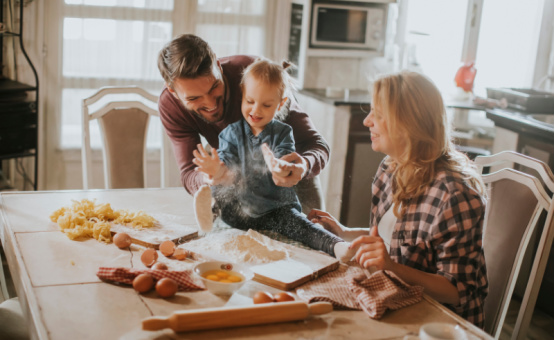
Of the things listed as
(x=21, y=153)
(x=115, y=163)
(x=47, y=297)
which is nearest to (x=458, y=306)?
(x=47, y=297)

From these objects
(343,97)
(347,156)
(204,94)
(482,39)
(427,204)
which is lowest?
(347,156)

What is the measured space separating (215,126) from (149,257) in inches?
27.4

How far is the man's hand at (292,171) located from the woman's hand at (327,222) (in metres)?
0.16

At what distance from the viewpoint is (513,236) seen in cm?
175

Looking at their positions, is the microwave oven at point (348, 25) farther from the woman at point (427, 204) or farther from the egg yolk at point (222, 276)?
the egg yolk at point (222, 276)

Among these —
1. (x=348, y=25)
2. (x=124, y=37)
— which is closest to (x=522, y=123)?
(x=348, y=25)

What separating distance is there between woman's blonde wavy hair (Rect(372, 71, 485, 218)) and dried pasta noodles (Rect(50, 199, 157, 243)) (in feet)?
2.62

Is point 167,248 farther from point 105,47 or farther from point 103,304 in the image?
point 105,47

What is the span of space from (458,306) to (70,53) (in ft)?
9.34

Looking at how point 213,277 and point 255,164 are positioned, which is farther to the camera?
point 255,164

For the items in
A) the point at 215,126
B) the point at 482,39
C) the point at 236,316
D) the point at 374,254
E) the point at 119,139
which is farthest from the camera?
the point at 482,39

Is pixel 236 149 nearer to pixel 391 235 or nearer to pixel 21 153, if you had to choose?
pixel 391 235

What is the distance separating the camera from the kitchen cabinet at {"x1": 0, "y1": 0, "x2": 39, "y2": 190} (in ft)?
10.4

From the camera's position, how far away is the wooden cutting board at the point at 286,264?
1516 millimetres
